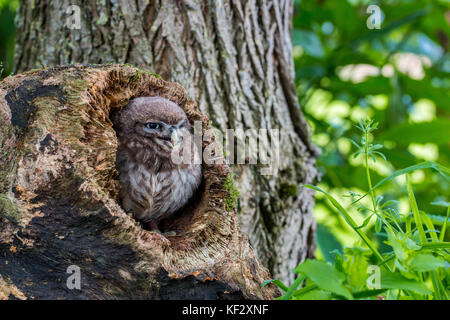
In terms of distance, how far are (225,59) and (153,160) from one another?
818 millimetres

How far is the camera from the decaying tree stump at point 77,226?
172 cm

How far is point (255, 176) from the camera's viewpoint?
2834 millimetres

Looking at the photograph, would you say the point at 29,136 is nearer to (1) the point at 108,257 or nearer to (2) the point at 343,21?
(1) the point at 108,257

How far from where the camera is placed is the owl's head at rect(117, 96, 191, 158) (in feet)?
7.79

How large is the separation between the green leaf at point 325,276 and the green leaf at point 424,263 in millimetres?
229

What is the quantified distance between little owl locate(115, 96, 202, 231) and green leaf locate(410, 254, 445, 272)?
1.35 meters

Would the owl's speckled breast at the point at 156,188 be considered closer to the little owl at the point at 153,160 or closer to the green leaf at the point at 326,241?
the little owl at the point at 153,160

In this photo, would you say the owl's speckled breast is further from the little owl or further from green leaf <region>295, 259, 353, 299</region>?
green leaf <region>295, 259, 353, 299</region>

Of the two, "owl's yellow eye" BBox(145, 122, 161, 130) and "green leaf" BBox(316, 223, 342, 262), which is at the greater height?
"owl's yellow eye" BBox(145, 122, 161, 130)

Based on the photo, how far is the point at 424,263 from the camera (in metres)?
1.36

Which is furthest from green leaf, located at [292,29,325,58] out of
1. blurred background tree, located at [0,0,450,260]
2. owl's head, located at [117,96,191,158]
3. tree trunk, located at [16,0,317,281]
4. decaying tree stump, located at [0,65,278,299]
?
decaying tree stump, located at [0,65,278,299]

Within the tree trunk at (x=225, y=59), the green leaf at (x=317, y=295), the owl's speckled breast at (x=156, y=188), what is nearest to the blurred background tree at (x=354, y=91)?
the tree trunk at (x=225, y=59)

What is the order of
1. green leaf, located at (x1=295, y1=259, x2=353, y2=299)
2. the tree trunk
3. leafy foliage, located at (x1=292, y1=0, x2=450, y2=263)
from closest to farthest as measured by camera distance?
Answer: green leaf, located at (x1=295, y1=259, x2=353, y2=299) < the tree trunk < leafy foliage, located at (x1=292, y1=0, x2=450, y2=263)

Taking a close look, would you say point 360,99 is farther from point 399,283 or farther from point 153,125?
point 399,283
